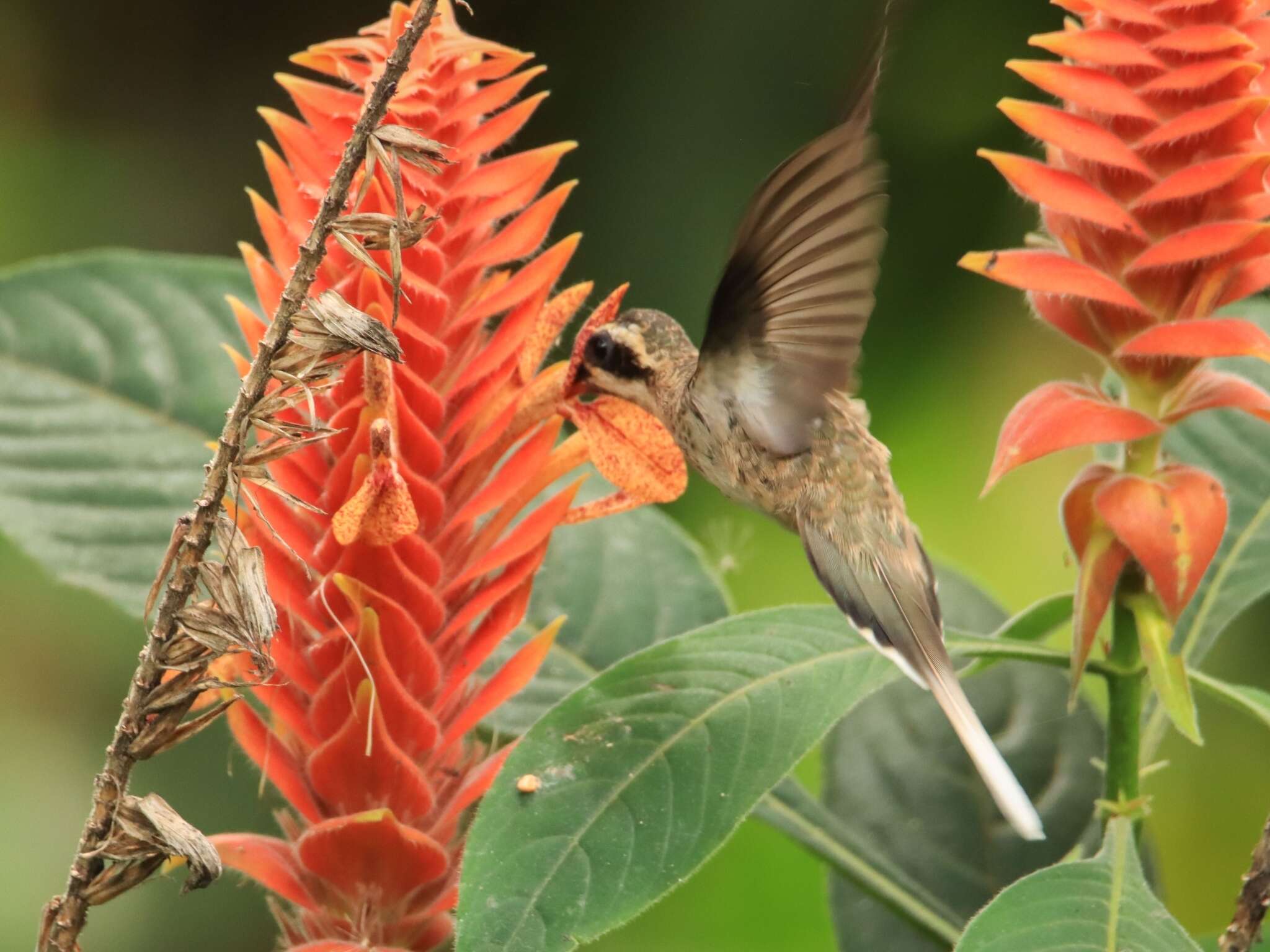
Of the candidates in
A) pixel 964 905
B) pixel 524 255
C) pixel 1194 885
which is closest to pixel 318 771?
pixel 524 255

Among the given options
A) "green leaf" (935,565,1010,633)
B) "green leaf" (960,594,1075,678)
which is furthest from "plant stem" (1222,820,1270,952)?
"green leaf" (935,565,1010,633)

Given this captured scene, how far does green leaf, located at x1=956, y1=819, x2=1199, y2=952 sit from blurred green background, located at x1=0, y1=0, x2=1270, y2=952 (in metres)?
0.89

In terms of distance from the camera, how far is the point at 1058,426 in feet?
2.81

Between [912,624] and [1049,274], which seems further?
[912,624]

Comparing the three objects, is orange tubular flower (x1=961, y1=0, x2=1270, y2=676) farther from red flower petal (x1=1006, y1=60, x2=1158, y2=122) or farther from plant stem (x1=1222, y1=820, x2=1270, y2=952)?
plant stem (x1=1222, y1=820, x2=1270, y2=952)

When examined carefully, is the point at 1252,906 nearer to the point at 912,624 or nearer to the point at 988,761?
the point at 988,761

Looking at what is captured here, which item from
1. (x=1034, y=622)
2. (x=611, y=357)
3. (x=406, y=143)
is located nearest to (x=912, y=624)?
(x=1034, y=622)

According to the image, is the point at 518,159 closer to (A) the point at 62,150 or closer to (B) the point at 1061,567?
(B) the point at 1061,567

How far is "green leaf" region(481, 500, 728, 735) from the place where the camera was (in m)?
1.26

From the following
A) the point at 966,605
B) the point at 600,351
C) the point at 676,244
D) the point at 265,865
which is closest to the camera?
the point at 265,865

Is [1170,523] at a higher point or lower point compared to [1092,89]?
lower

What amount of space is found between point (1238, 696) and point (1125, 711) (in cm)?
11

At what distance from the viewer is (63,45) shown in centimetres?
228

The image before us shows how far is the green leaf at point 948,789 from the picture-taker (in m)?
1.29
